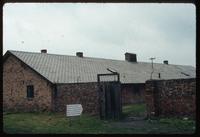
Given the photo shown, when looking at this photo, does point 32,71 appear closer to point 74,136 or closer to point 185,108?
point 185,108

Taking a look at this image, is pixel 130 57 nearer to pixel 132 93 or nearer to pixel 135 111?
pixel 132 93

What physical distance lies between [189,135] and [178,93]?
11.3 meters

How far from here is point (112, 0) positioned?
8.77ft

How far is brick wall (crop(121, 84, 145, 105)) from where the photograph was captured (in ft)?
86.2

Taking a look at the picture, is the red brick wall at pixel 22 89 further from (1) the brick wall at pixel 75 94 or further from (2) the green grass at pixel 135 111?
(2) the green grass at pixel 135 111

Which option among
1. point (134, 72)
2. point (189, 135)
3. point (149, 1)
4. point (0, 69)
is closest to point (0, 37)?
point (0, 69)

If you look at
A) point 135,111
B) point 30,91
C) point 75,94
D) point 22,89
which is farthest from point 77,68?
point 135,111

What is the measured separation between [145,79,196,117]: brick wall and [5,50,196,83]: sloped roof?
8.52m

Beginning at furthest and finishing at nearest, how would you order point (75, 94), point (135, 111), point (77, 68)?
point (77, 68)
point (75, 94)
point (135, 111)

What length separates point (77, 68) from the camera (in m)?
25.4

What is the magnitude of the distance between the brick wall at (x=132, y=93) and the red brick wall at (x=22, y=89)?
276 inches

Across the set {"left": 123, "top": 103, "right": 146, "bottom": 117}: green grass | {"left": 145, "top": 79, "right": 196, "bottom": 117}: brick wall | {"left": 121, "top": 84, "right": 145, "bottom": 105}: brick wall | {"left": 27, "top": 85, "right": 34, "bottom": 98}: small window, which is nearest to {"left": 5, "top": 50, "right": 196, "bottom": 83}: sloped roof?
{"left": 121, "top": 84, "right": 145, "bottom": 105}: brick wall

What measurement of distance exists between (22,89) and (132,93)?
9308mm

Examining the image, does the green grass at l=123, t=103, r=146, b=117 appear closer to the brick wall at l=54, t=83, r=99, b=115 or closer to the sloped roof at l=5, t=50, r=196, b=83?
the brick wall at l=54, t=83, r=99, b=115
